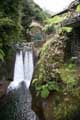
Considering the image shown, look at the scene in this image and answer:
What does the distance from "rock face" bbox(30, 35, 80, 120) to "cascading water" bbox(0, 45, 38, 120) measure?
3.51 metres

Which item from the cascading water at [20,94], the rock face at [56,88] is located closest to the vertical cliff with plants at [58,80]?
the rock face at [56,88]

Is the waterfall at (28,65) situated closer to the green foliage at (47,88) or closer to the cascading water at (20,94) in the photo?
the cascading water at (20,94)

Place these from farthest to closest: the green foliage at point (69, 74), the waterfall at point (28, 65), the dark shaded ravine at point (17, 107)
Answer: the waterfall at point (28, 65) → the dark shaded ravine at point (17, 107) → the green foliage at point (69, 74)

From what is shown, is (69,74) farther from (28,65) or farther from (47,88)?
(28,65)

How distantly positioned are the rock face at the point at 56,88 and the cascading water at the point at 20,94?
11.5 ft

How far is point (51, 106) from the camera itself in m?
7.16

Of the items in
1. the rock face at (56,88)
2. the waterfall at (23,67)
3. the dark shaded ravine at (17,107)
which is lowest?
the dark shaded ravine at (17,107)

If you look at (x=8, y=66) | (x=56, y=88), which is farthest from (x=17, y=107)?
(x=56, y=88)

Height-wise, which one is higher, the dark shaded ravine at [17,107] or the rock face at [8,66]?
the rock face at [8,66]

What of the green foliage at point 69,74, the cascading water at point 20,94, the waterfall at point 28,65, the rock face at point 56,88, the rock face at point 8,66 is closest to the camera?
the rock face at point 56,88

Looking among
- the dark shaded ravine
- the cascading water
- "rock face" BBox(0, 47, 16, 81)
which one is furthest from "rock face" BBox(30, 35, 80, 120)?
"rock face" BBox(0, 47, 16, 81)

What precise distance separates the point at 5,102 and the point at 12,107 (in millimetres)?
1187

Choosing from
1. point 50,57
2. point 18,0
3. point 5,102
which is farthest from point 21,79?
point 50,57

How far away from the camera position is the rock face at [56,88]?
6883mm
